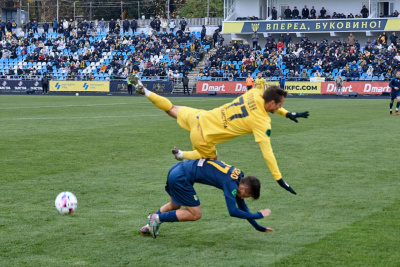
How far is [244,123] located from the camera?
7.57m

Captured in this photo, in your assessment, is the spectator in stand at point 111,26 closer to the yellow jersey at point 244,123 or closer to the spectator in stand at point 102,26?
the spectator in stand at point 102,26

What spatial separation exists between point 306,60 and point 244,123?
44997mm

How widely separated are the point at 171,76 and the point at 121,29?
55.0 ft

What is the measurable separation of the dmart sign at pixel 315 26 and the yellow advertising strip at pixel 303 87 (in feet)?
35.4

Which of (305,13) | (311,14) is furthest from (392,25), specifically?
(305,13)

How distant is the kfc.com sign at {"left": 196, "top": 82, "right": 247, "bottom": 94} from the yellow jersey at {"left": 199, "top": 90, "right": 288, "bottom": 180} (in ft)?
138

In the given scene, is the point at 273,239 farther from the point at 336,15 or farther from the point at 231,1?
the point at 231,1

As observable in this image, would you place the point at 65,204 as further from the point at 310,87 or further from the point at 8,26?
the point at 8,26

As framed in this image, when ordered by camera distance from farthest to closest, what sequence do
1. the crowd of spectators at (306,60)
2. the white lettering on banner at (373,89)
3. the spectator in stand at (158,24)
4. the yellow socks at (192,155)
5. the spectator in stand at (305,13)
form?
the spectator in stand at (158,24) → the spectator in stand at (305,13) → the crowd of spectators at (306,60) → the white lettering on banner at (373,89) → the yellow socks at (192,155)

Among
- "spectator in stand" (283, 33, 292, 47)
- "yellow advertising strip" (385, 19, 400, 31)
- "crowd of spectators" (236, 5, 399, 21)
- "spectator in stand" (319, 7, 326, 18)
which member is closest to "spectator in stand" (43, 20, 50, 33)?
"crowd of spectators" (236, 5, 399, 21)

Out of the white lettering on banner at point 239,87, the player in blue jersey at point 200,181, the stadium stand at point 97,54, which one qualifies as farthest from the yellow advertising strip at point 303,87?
the player in blue jersey at point 200,181

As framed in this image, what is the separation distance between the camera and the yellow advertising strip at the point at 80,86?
5531 cm

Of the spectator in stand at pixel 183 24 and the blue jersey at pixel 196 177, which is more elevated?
the spectator in stand at pixel 183 24

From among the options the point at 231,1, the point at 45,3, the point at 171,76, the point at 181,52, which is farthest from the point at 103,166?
the point at 45,3
